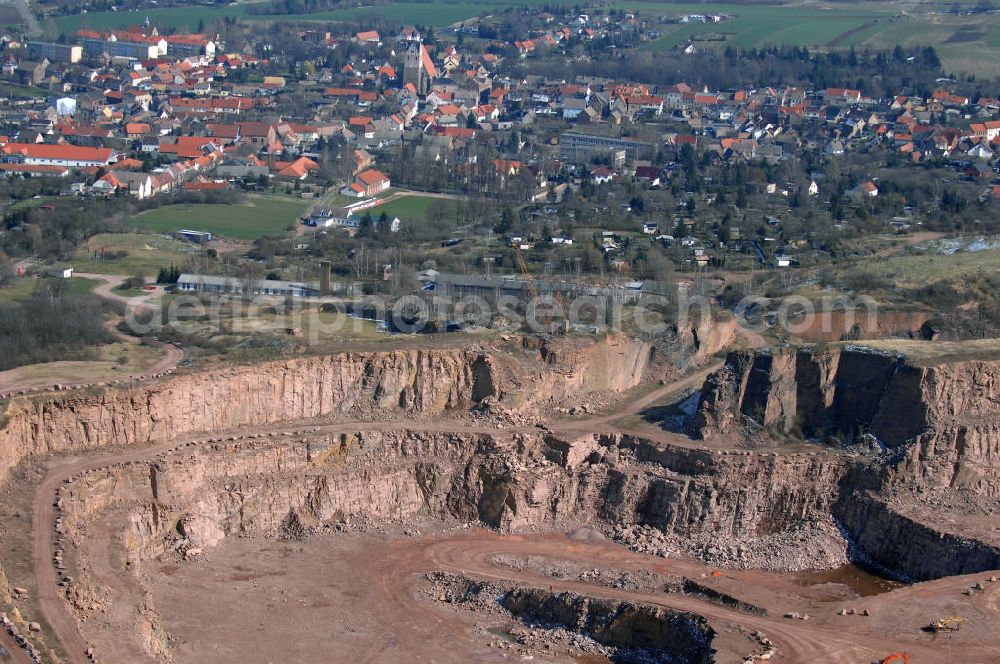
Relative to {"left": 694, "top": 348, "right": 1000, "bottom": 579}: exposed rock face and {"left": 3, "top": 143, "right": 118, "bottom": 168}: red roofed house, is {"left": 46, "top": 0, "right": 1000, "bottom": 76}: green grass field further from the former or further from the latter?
{"left": 694, "top": 348, "right": 1000, "bottom": 579}: exposed rock face

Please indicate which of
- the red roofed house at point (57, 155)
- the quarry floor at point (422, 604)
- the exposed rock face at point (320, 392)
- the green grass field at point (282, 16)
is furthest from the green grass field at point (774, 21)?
the quarry floor at point (422, 604)

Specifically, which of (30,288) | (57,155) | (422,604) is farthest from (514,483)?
(57,155)

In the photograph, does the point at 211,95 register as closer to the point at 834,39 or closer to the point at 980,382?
the point at 834,39

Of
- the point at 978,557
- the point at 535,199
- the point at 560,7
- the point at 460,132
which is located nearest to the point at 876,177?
the point at 535,199

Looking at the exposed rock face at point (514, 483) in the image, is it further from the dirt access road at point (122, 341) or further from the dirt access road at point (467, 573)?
the dirt access road at point (122, 341)

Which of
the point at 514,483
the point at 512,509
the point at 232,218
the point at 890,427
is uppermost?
the point at 232,218

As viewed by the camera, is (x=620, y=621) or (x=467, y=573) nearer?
(x=620, y=621)

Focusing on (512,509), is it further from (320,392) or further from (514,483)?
(320,392)
